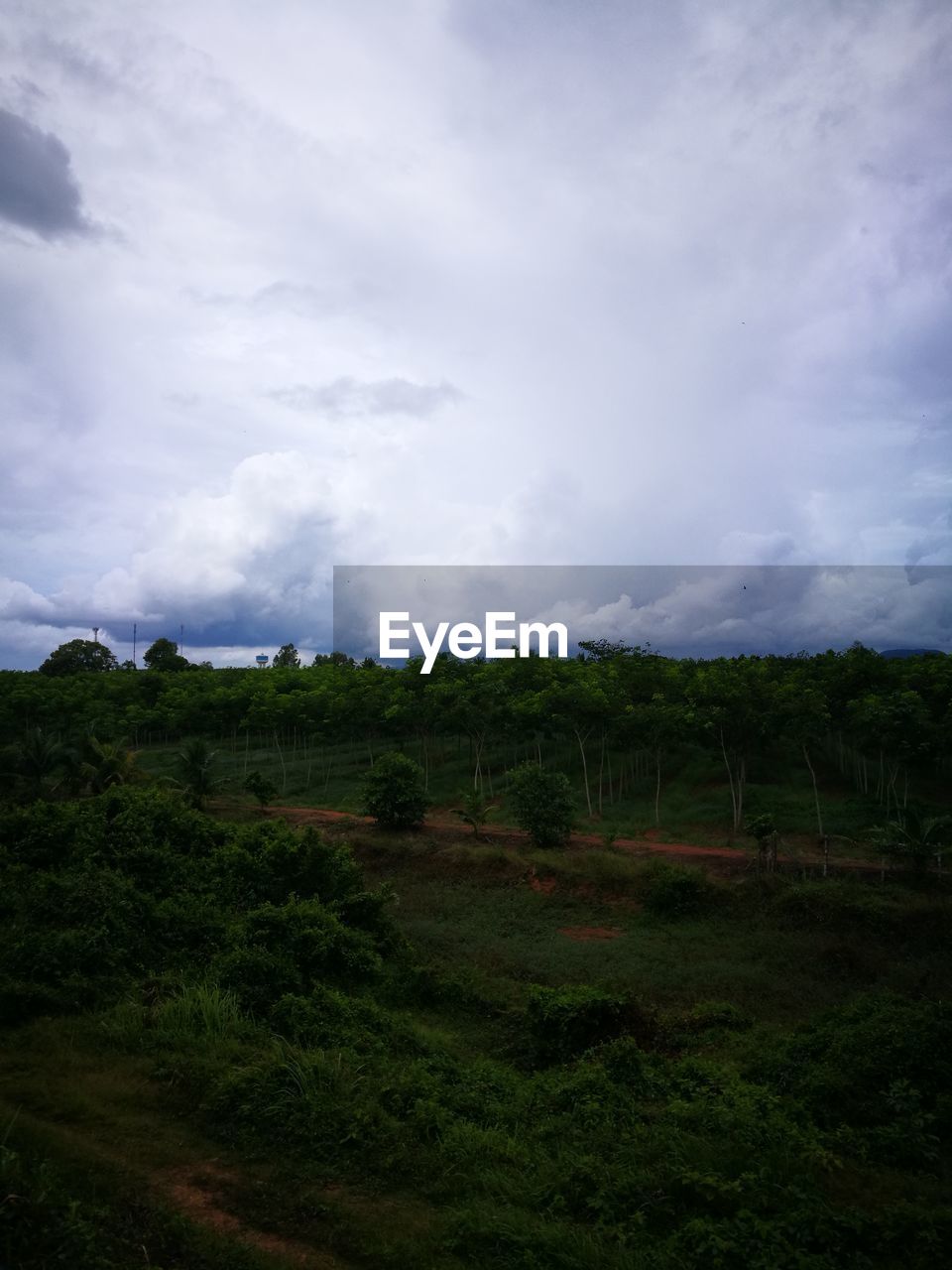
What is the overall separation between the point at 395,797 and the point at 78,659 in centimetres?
6297

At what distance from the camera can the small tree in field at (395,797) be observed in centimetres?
2888

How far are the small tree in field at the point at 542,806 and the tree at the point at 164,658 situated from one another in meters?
59.6

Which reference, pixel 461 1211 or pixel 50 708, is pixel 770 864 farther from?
pixel 50 708

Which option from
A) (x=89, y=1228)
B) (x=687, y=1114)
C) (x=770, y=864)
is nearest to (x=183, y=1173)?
(x=89, y=1228)

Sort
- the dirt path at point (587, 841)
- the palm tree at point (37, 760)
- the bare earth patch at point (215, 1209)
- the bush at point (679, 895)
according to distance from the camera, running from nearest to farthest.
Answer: the bare earth patch at point (215, 1209) < the bush at point (679, 895) < the dirt path at point (587, 841) < the palm tree at point (37, 760)

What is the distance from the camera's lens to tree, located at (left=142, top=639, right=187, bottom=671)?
261ft

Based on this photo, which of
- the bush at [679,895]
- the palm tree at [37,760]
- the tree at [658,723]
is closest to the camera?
the bush at [679,895]

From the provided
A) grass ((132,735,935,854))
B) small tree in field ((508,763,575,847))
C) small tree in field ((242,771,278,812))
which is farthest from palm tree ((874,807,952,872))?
small tree in field ((242,771,278,812))

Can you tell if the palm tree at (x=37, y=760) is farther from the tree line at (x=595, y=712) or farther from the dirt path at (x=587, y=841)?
the dirt path at (x=587, y=841)

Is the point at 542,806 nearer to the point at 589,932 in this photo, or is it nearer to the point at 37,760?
the point at 589,932

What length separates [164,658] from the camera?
264 ft

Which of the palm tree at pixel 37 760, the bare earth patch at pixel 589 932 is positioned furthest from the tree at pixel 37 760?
the bare earth patch at pixel 589 932

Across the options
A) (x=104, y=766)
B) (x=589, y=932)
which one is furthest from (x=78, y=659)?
(x=589, y=932)

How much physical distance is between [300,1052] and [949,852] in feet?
66.4
